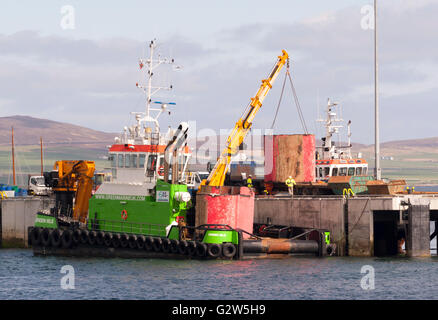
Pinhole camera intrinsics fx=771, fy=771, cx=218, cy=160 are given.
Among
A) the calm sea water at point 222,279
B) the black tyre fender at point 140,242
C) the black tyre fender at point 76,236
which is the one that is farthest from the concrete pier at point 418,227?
the black tyre fender at point 76,236

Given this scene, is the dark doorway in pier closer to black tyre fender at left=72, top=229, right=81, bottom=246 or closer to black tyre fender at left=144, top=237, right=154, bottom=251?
black tyre fender at left=144, top=237, right=154, bottom=251

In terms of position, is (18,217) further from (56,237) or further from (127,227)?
(127,227)

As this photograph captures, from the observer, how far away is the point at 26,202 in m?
44.9

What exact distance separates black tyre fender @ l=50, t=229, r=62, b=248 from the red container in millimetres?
12923

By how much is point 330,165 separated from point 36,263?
2035 centimetres

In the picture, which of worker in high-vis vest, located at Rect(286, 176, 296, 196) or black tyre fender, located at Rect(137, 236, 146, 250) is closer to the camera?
black tyre fender, located at Rect(137, 236, 146, 250)

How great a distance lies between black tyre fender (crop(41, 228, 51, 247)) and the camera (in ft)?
127

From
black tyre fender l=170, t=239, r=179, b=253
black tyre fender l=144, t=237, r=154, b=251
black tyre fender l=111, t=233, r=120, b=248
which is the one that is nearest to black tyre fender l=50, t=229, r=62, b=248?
black tyre fender l=111, t=233, r=120, b=248

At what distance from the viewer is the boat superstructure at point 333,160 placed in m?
48.9

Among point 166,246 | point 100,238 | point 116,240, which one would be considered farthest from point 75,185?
point 166,246

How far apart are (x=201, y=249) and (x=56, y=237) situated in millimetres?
8484

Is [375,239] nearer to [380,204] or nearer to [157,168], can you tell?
[380,204]

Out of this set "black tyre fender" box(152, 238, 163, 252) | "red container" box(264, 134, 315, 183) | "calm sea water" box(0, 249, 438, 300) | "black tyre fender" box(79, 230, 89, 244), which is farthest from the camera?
"red container" box(264, 134, 315, 183)

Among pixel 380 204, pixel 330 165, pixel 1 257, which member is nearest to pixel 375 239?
pixel 380 204
